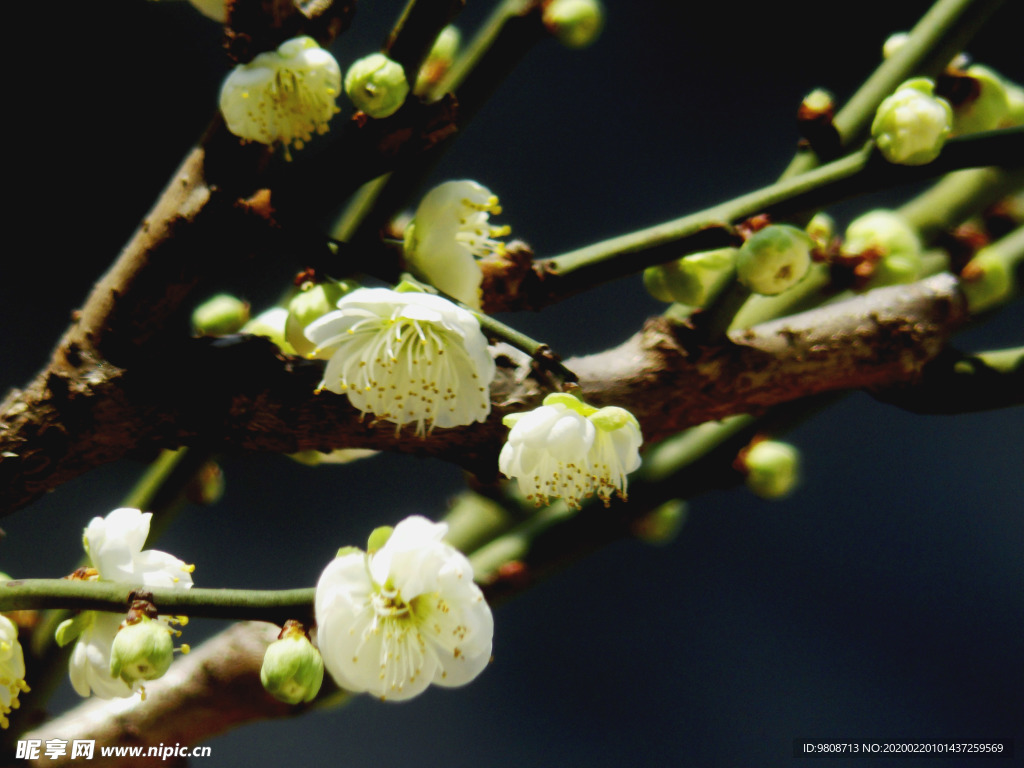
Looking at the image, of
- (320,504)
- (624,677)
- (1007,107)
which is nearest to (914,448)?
(624,677)

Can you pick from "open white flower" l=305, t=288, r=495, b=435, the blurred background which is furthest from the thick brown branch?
the blurred background

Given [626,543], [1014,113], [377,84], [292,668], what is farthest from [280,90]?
[626,543]

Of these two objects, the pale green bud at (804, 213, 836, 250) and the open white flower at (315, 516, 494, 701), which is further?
the pale green bud at (804, 213, 836, 250)

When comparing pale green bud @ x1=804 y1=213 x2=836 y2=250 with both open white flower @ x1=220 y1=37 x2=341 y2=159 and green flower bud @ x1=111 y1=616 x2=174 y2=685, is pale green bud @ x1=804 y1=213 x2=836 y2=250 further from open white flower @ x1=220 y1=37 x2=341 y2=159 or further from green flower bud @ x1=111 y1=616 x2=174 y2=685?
green flower bud @ x1=111 y1=616 x2=174 y2=685

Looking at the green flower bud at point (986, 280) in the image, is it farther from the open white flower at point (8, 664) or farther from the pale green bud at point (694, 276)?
the open white flower at point (8, 664)

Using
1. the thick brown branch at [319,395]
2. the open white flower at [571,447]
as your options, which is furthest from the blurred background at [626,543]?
the open white flower at [571,447]

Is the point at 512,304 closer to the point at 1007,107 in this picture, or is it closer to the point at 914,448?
the point at 1007,107

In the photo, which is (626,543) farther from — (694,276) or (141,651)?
(141,651)
